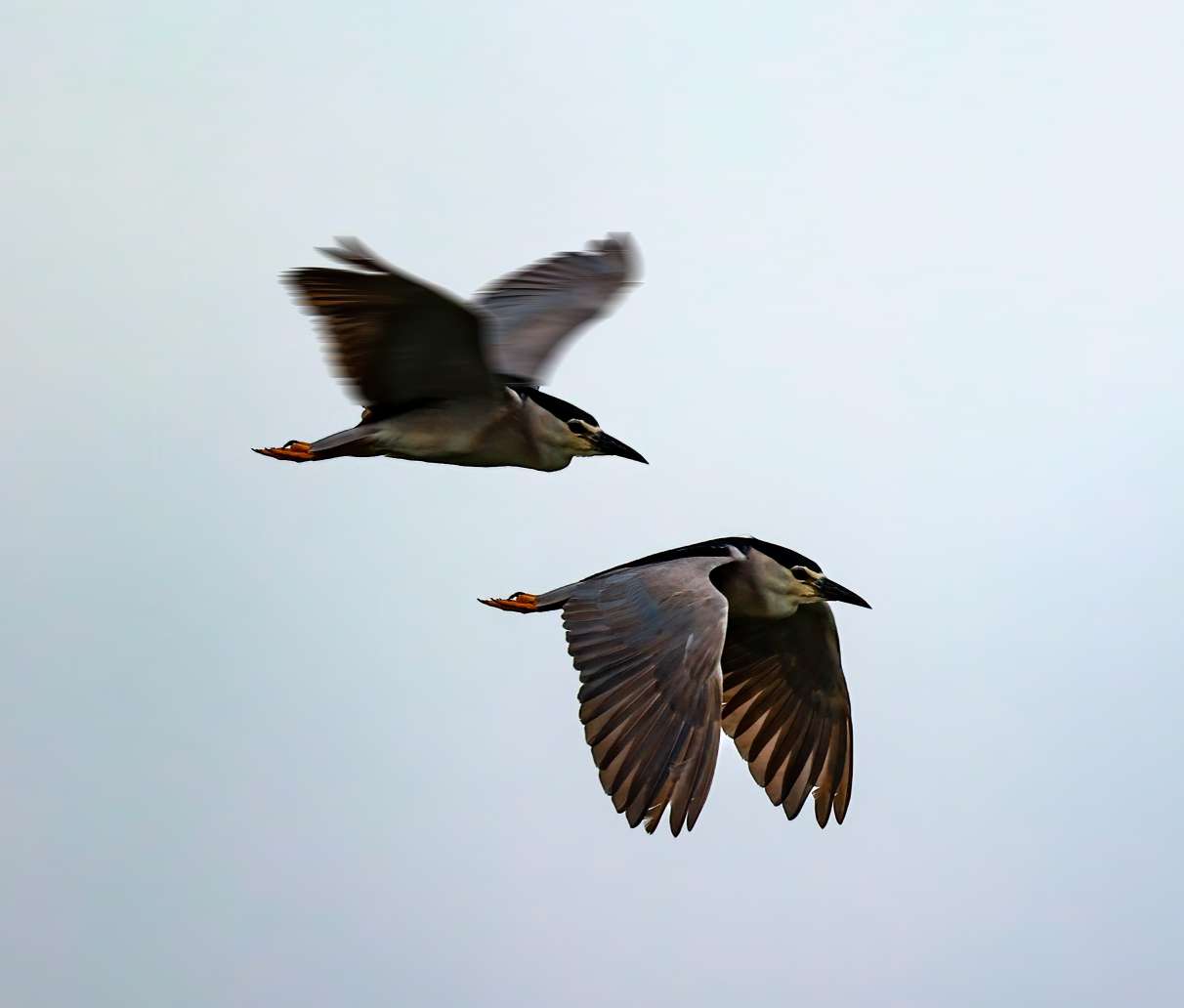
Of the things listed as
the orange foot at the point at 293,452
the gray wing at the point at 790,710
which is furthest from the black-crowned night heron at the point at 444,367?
the gray wing at the point at 790,710

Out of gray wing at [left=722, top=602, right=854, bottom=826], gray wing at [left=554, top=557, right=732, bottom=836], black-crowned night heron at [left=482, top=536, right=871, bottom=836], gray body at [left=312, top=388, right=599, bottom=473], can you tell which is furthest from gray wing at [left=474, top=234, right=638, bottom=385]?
gray wing at [left=554, top=557, right=732, bottom=836]

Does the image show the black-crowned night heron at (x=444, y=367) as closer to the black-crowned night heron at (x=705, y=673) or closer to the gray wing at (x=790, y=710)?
the black-crowned night heron at (x=705, y=673)

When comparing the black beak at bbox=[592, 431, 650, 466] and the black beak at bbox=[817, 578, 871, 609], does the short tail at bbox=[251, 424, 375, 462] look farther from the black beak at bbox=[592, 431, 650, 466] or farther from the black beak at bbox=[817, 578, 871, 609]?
the black beak at bbox=[817, 578, 871, 609]

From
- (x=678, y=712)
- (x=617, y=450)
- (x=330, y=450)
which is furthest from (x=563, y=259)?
(x=678, y=712)

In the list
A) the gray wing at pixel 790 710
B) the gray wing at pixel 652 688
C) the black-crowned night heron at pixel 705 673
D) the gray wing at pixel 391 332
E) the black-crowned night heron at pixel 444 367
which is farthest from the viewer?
the gray wing at pixel 790 710

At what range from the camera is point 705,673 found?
1096 cm

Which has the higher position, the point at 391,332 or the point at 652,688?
the point at 391,332

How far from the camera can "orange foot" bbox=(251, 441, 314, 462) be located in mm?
12852

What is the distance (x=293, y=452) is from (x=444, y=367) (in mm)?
1237

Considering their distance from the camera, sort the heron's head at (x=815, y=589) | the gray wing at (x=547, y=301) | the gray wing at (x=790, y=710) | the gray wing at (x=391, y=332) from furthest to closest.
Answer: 1. the gray wing at (x=547, y=301)
2. the gray wing at (x=790, y=710)
3. the heron's head at (x=815, y=589)
4. the gray wing at (x=391, y=332)

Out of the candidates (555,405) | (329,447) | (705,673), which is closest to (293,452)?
(329,447)

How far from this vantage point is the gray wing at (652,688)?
34.7 feet

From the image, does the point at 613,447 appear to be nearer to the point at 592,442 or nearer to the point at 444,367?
the point at 592,442

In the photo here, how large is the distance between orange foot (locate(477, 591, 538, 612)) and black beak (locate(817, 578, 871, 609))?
183 cm
